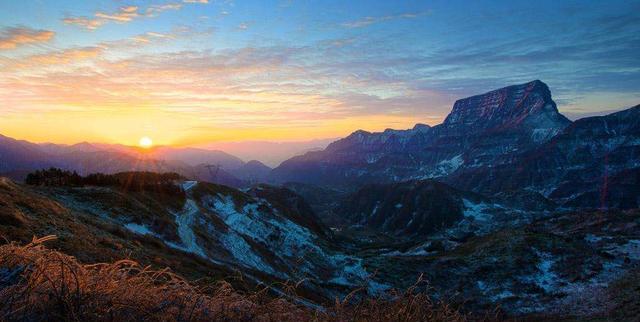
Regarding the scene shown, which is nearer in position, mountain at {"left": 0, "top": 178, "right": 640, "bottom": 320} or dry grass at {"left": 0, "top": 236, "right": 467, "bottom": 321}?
dry grass at {"left": 0, "top": 236, "right": 467, "bottom": 321}

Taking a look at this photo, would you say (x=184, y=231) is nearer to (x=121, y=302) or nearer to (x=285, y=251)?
(x=285, y=251)

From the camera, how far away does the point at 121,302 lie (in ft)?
18.4

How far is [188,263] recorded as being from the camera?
3453cm

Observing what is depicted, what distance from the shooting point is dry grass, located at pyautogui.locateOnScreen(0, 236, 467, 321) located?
17.5ft

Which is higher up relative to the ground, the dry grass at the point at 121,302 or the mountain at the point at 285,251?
the dry grass at the point at 121,302

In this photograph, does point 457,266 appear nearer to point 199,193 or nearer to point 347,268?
point 347,268

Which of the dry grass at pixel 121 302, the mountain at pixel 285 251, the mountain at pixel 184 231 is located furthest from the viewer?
the mountain at pixel 285 251

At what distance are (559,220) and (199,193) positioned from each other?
9475 cm

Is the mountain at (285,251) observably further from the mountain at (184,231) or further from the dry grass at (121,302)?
the dry grass at (121,302)

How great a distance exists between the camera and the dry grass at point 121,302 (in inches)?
210

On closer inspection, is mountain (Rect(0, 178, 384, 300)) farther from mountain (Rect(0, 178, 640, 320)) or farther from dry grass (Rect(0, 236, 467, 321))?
dry grass (Rect(0, 236, 467, 321))

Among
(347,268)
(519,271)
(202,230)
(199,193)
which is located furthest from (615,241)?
(199,193)

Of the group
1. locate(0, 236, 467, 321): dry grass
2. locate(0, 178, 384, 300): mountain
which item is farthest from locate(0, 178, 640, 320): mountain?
locate(0, 236, 467, 321): dry grass

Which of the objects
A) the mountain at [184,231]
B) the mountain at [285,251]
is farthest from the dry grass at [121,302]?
the mountain at [285,251]
